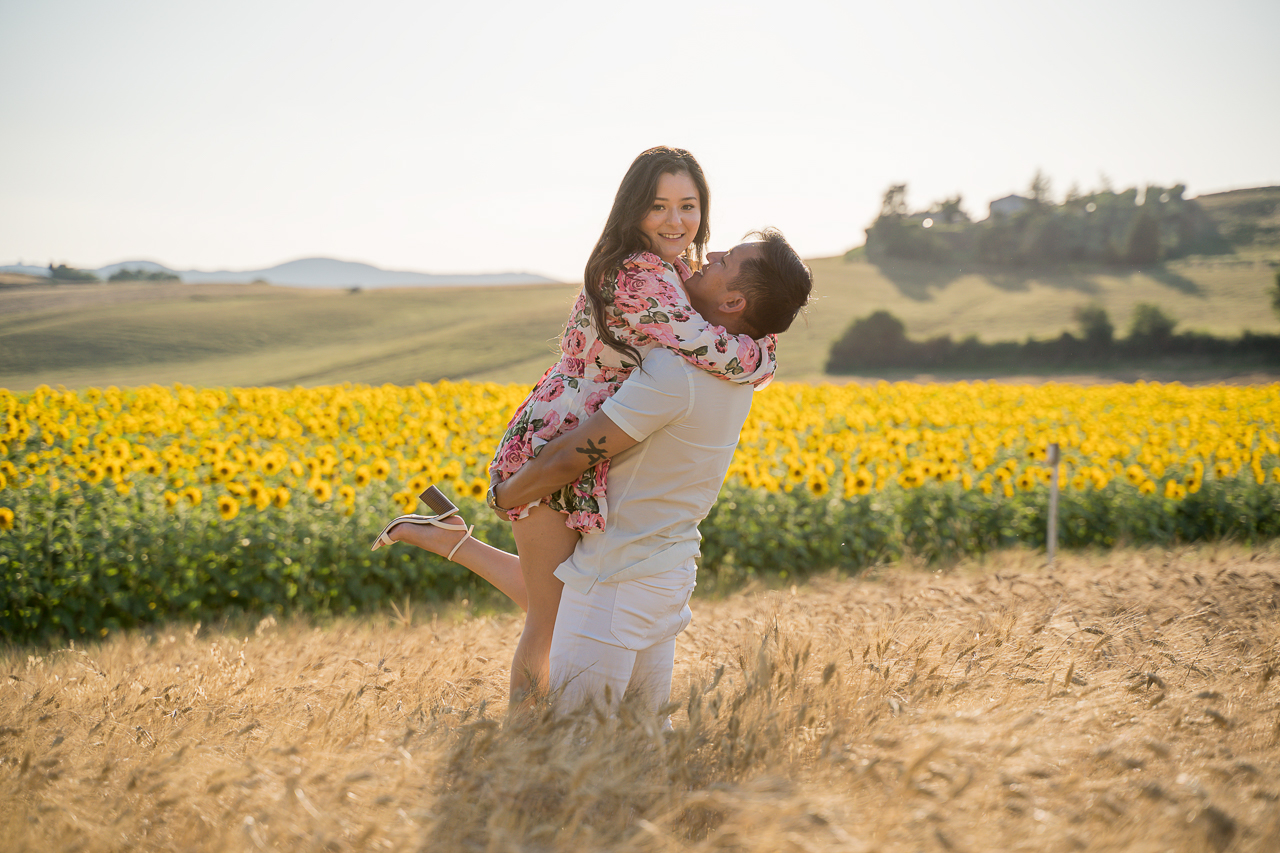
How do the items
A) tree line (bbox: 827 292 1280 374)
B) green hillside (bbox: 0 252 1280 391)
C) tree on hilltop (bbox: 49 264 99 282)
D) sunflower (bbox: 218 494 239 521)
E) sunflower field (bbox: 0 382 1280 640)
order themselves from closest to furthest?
sunflower field (bbox: 0 382 1280 640) < sunflower (bbox: 218 494 239 521) < green hillside (bbox: 0 252 1280 391) < tree on hilltop (bbox: 49 264 99 282) < tree line (bbox: 827 292 1280 374)

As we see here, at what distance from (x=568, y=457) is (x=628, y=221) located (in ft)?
2.67

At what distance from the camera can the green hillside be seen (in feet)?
91.7

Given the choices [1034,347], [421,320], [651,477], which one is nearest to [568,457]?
[651,477]

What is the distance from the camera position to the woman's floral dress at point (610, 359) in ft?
8.00

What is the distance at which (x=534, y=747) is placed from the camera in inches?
91.2

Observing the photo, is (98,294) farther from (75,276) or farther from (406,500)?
(406,500)

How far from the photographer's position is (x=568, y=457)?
2.53m

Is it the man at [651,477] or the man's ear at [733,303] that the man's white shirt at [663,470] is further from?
the man's ear at [733,303]

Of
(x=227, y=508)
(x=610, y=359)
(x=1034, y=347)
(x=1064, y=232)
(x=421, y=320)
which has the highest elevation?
(x=1064, y=232)

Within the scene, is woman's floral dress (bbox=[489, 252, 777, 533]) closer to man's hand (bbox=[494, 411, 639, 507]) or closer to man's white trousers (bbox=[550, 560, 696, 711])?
man's hand (bbox=[494, 411, 639, 507])

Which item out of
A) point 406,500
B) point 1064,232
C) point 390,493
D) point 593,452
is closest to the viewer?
point 593,452

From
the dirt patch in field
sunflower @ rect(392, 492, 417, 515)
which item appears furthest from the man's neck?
the dirt patch in field

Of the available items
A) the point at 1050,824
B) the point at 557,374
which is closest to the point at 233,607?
the point at 557,374

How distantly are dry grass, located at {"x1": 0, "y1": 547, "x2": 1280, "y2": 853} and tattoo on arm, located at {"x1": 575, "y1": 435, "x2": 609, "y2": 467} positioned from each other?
2.51 feet
